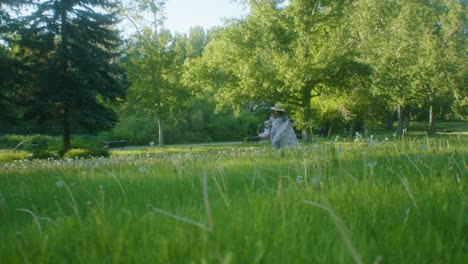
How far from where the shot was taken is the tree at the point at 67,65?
2186 cm

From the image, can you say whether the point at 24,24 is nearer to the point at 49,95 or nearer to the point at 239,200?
the point at 49,95

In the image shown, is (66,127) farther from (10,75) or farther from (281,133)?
(281,133)

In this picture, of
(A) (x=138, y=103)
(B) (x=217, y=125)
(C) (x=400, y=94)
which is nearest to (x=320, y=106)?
(C) (x=400, y=94)

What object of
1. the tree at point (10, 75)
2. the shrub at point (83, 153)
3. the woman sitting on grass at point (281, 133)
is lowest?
the shrub at point (83, 153)

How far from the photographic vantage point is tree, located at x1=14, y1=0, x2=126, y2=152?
21859mm

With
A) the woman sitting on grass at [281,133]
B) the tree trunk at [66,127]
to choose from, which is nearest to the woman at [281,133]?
the woman sitting on grass at [281,133]

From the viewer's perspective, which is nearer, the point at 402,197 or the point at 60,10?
the point at 402,197

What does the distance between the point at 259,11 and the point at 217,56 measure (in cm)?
543

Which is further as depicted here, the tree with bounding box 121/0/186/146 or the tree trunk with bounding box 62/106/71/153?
the tree with bounding box 121/0/186/146

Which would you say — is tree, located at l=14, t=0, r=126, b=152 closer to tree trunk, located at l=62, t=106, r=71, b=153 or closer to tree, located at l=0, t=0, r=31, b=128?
tree trunk, located at l=62, t=106, r=71, b=153

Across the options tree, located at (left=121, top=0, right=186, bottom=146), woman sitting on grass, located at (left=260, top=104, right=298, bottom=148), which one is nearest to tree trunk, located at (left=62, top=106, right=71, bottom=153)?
tree, located at (left=121, top=0, right=186, bottom=146)

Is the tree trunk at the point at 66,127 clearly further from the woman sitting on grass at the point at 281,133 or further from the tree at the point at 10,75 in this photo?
the woman sitting on grass at the point at 281,133

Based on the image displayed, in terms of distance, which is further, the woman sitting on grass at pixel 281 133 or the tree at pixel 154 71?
the tree at pixel 154 71

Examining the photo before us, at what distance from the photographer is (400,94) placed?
1232 inches
